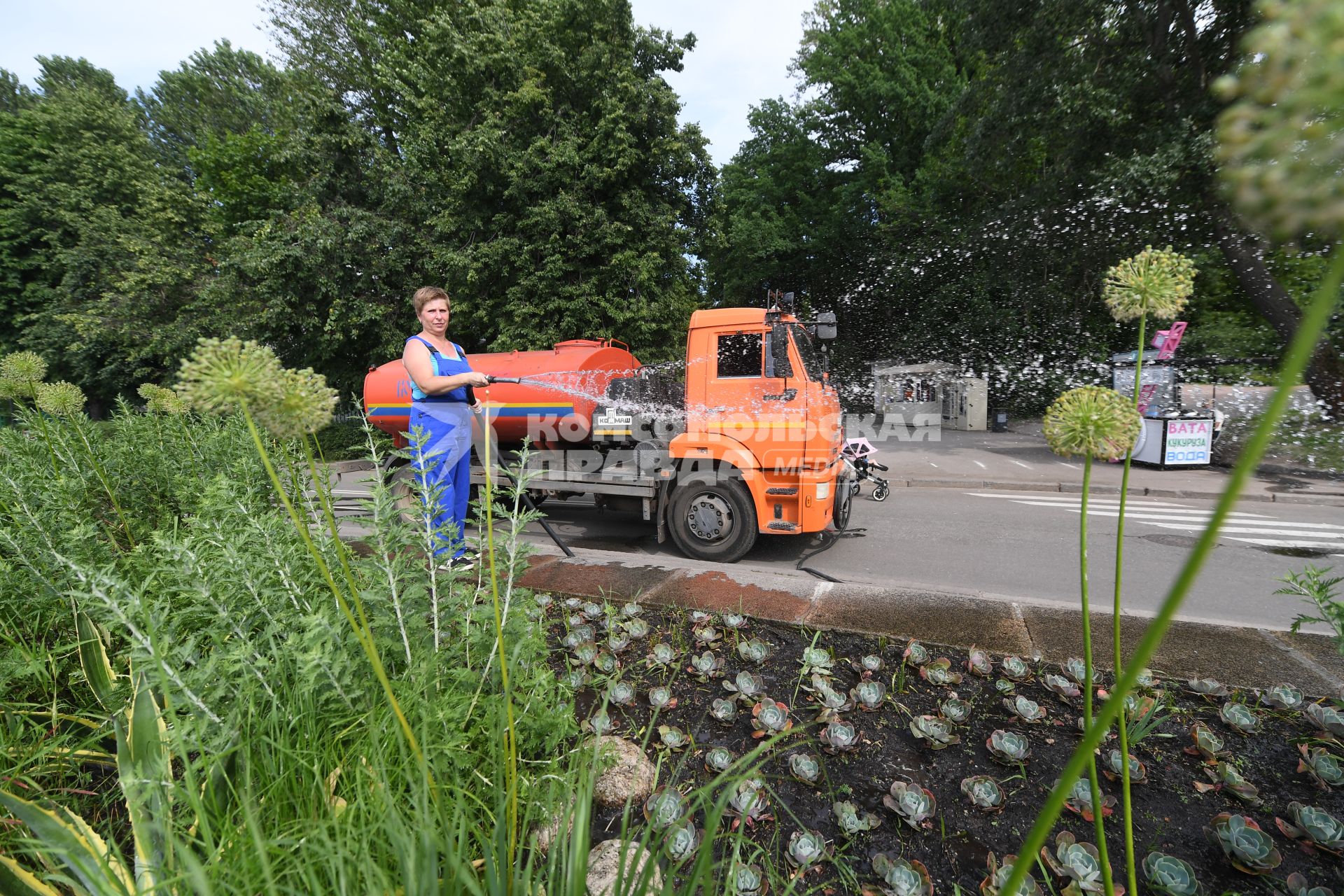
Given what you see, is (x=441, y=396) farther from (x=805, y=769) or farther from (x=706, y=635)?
(x=805, y=769)

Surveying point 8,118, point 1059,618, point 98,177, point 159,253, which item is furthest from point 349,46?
point 1059,618

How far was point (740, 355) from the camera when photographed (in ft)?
17.3

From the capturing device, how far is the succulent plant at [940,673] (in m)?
2.18

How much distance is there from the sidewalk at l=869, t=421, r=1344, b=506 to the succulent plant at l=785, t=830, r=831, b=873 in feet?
26.2

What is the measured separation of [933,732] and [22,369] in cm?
393

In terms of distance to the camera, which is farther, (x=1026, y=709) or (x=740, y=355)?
(x=740, y=355)

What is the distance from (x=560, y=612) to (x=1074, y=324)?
19871mm

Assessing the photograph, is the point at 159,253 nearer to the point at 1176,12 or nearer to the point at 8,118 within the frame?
the point at 8,118

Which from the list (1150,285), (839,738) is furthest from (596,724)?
(1150,285)

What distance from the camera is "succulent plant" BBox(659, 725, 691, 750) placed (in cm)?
190

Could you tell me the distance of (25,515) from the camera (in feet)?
7.13

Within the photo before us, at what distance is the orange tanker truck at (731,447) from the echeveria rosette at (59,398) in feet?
7.83

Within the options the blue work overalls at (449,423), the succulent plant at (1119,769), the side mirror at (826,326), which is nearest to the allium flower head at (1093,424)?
the succulent plant at (1119,769)

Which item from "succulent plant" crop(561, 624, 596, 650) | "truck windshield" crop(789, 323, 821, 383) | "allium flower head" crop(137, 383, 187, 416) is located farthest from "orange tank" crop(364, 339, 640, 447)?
"succulent plant" crop(561, 624, 596, 650)
